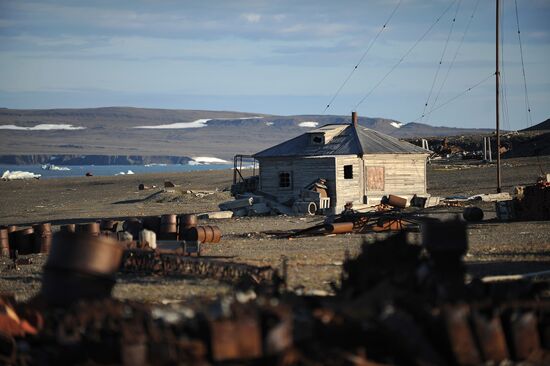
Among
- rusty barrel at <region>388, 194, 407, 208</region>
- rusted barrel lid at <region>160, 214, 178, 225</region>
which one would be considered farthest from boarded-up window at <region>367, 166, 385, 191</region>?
rusted barrel lid at <region>160, 214, 178, 225</region>

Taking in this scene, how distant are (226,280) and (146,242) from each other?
17.7 feet

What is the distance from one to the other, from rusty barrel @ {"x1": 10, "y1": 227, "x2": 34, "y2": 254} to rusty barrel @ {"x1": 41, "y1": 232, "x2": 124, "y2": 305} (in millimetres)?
15421

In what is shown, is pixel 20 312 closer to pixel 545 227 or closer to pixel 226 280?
pixel 226 280

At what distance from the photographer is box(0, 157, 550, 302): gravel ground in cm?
1670

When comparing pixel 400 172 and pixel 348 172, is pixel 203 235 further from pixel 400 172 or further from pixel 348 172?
pixel 400 172

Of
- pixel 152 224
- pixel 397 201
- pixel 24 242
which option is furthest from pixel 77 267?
pixel 397 201

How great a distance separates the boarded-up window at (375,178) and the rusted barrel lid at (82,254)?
29399 mm

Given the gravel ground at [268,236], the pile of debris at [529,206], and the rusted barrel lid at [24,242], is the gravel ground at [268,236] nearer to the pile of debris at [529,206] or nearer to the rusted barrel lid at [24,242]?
→ the pile of debris at [529,206]

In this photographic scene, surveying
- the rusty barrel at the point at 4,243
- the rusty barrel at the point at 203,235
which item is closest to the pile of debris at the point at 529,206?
the rusty barrel at the point at 203,235

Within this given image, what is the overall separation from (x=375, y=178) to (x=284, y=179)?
11.7 ft

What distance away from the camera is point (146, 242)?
21.6 m

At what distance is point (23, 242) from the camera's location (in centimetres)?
2531

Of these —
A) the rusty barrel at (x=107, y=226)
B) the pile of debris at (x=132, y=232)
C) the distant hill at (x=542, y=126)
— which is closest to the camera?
the pile of debris at (x=132, y=232)

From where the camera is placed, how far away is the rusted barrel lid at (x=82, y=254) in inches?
393
